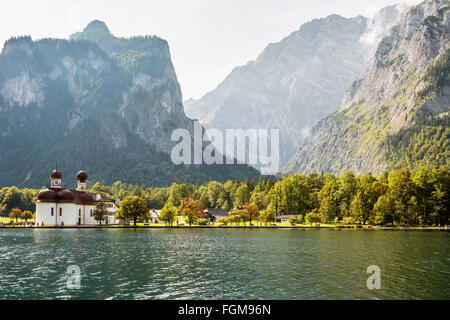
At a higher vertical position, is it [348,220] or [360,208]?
[360,208]

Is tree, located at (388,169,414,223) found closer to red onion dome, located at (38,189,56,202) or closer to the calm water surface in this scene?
the calm water surface

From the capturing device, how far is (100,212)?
156875 millimetres

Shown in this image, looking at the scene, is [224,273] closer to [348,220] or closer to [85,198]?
[348,220]

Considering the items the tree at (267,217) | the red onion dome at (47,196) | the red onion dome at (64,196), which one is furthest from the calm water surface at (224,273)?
the red onion dome at (64,196)

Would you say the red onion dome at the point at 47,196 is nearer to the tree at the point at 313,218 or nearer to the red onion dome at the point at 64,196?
the red onion dome at the point at 64,196

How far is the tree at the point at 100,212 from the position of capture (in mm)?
156438

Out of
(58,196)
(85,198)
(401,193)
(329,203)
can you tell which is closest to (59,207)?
(58,196)

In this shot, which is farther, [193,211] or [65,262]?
[193,211]

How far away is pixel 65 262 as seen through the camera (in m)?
53.1

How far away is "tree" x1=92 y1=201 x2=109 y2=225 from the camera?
15644 centimetres

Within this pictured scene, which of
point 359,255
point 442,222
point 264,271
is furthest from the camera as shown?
point 442,222
